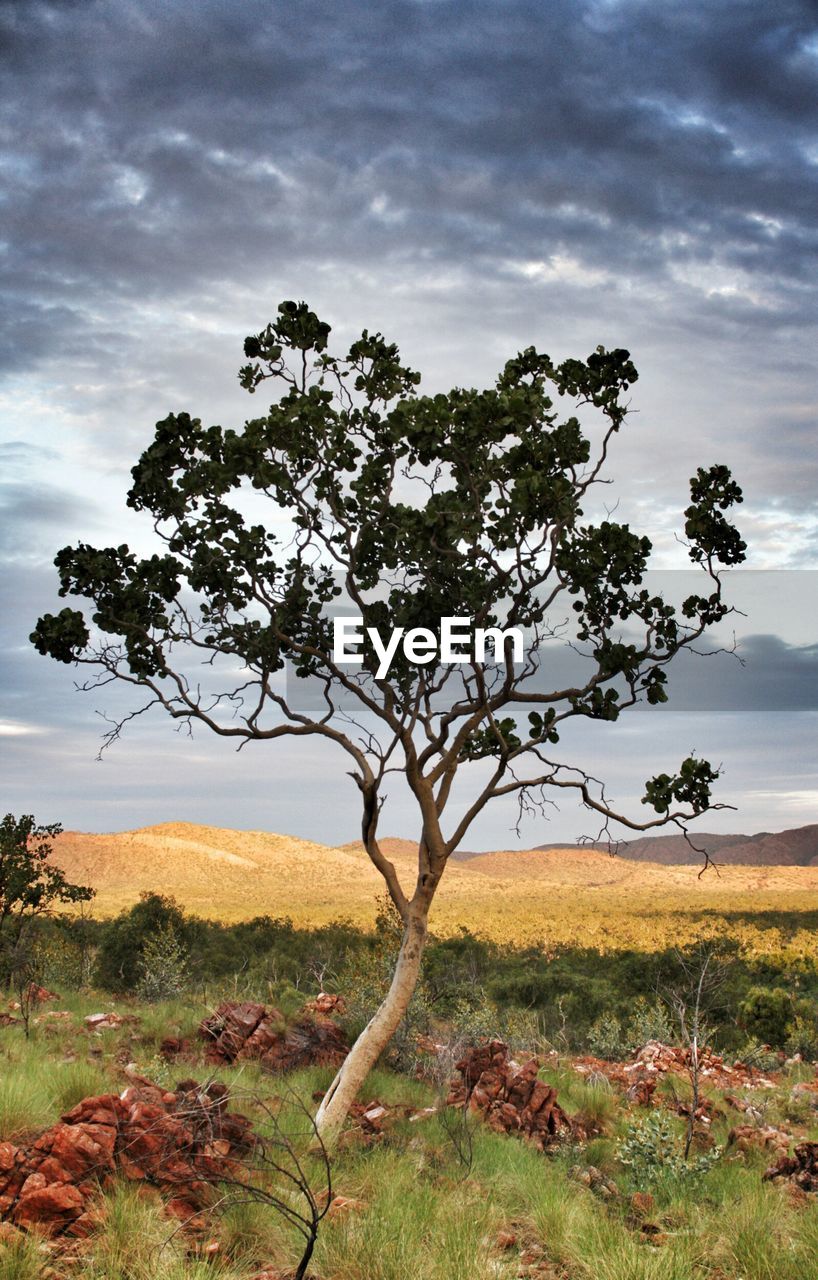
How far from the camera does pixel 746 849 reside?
161125mm

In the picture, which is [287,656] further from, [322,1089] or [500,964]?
[500,964]

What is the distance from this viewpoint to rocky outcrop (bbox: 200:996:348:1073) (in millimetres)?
15336

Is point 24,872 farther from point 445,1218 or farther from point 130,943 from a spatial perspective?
point 445,1218

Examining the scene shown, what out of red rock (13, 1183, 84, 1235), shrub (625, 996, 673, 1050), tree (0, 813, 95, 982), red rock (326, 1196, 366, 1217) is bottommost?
shrub (625, 996, 673, 1050)

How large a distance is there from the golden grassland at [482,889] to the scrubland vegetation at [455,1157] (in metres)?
22.2

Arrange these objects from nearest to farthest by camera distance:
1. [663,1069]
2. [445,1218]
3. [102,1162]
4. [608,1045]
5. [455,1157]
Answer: [102,1162] → [445,1218] → [455,1157] → [663,1069] → [608,1045]

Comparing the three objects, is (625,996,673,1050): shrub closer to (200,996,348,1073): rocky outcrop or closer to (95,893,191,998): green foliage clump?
(200,996,348,1073): rocky outcrop

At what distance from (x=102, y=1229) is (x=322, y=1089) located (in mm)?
7390

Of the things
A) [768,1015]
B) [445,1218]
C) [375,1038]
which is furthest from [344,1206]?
[768,1015]

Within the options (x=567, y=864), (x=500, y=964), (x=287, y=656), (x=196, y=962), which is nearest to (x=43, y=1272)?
(x=287, y=656)

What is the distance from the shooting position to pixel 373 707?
13.4 metres

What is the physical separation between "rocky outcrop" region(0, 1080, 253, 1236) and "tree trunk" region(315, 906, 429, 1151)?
302cm

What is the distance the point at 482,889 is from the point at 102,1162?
300 feet

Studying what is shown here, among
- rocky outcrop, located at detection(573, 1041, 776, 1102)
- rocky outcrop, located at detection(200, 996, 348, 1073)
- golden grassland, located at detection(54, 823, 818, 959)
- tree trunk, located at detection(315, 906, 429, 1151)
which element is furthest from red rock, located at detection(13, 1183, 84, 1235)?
golden grassland, located at detection(54, 823, 818, 959)
